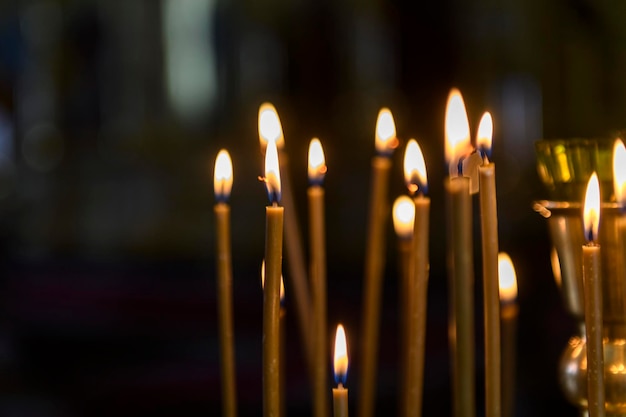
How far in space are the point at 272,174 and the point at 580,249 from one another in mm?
151

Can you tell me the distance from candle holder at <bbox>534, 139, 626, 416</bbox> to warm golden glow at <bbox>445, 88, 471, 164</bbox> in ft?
0.13

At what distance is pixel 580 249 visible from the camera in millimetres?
415

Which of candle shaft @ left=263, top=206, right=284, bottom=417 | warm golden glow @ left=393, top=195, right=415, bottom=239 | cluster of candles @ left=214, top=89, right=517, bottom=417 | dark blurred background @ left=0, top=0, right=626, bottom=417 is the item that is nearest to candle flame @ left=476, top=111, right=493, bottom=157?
cluster of candles @ left=214, top=89, right=517, bottom=417

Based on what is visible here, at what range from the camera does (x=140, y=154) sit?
96.3 inches

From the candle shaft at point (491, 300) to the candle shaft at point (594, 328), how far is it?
→ 4 centimetres

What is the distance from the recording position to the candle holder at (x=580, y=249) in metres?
0.41

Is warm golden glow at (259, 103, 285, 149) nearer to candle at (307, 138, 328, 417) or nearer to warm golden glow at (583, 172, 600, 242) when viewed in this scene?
candle at (307, 138, 328, 417)

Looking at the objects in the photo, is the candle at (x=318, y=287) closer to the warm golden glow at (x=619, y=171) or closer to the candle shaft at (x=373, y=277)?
the candle shaft at (x=373, y=277)

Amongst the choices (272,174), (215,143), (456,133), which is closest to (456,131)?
(456,133)

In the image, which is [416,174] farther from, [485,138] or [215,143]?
[215,143]

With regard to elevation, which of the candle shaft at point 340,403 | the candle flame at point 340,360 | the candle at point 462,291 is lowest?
the candle shaft at point 340,403

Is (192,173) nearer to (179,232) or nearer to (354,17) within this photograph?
(179,232)

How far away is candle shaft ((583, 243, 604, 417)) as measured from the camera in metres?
0.34

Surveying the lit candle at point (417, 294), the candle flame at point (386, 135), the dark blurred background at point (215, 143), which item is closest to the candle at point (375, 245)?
the candle flame at point (386, 135)
